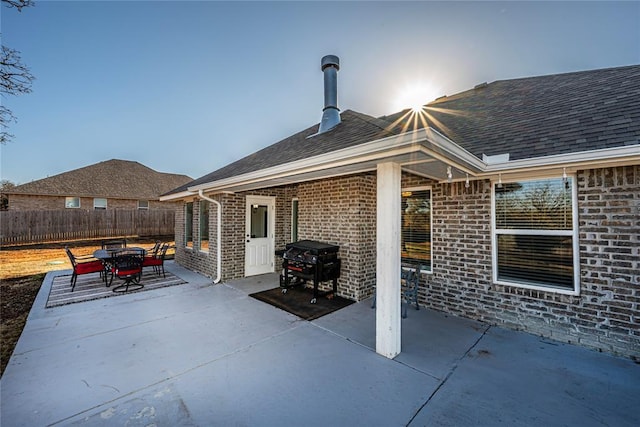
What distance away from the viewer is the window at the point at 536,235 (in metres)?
3.79

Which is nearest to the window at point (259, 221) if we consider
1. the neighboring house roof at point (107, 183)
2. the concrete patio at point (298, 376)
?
the concrete patio at point (298, 376)

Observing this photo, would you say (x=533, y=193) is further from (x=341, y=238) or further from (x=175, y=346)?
(x=175, y=346)

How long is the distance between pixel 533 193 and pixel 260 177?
462 centimetres

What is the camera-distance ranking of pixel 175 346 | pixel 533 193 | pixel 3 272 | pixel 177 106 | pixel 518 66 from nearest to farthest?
pixel 175 346 < pixel 533 193 < pixel 518 66 < pixel 3 272 < pixel 177 106

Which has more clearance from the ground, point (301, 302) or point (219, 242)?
point (219, 242)

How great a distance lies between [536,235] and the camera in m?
4.07

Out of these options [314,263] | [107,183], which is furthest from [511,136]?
[107,183]

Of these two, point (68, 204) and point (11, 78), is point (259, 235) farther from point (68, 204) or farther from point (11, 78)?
point (68, 204)

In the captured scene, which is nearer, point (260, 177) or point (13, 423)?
point (13, 423)

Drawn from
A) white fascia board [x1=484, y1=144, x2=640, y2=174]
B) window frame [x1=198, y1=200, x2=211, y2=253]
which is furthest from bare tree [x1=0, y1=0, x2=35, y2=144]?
white fascia board [x1=484, y1=144, x2=640, y2=174]

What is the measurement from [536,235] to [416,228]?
1948 mm

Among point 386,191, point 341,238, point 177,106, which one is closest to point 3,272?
point 177,106

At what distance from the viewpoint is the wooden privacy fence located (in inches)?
571

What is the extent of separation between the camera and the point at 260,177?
15.8 ft
